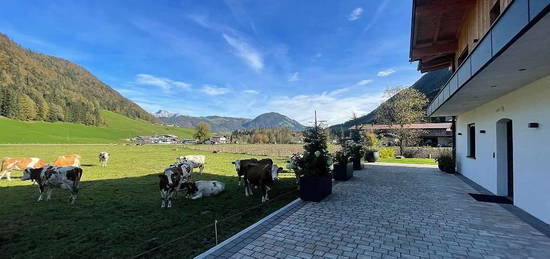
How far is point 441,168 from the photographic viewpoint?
14070 mm

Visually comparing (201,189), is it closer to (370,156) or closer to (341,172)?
(341,172)

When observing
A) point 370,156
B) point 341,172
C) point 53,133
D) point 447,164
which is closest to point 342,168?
point 341,172

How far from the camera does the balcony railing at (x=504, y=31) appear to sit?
307 cm

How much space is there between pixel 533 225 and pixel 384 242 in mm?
3610

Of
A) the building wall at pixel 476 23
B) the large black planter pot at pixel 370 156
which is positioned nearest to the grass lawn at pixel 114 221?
the building wall at pixel 476 23

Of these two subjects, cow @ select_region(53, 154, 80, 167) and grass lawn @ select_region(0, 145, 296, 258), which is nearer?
grass lawn @ select_region(0, 145, 296, 258)

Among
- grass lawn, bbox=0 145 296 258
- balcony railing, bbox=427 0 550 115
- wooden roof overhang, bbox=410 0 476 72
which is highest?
wooden roof overhang, bbox=410 0 476 72

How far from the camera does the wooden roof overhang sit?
931 centimetres

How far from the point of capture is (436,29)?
1130 centimetres

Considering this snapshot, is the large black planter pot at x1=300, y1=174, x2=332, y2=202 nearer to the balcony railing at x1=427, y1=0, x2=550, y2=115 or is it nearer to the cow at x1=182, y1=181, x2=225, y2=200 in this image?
the cow at x1=182, y1=181, x2=225, y2=200

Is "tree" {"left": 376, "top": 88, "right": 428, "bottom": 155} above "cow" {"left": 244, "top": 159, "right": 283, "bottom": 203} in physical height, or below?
above

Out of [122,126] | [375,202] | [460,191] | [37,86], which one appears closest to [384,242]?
[375,202]

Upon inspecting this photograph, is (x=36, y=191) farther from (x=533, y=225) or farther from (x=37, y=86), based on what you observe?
(x=37, y=86)

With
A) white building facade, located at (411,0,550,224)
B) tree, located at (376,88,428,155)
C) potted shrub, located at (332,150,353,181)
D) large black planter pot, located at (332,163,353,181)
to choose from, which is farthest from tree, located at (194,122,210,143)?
white building facade, located at (411,0,550,224)
